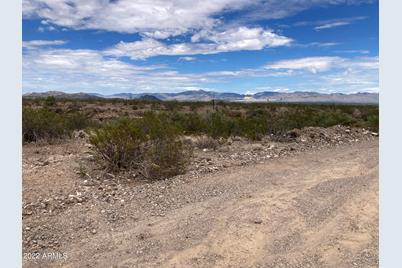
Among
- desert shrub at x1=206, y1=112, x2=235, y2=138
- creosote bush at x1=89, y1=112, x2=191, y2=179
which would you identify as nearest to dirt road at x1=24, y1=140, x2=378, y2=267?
creosote bush at x1=89, y1=112, x2=191, y2=179

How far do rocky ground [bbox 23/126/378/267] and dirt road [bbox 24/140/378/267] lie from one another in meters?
0.02

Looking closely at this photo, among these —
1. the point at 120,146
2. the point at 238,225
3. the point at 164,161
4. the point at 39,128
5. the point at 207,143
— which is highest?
the point at 39,128

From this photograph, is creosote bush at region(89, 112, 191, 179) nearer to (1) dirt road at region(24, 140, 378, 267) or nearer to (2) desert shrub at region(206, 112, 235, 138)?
(1) dirt road at region(24, 140, 378, 267)

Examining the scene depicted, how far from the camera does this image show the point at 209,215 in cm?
731

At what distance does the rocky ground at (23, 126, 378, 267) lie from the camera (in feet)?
19.9

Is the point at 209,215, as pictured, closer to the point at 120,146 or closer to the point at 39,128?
the point at 120,146

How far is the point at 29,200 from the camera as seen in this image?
27.9 feet

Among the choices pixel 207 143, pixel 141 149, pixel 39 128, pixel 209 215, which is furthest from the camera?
pixel 39 128

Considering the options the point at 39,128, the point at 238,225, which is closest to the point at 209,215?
the point at 238,225

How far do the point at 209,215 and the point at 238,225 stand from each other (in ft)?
2.20

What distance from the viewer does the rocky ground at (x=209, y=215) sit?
19.9ft

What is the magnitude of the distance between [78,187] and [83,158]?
3282 mm

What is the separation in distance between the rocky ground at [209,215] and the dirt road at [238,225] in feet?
0.05

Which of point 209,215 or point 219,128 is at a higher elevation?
point 219,128
